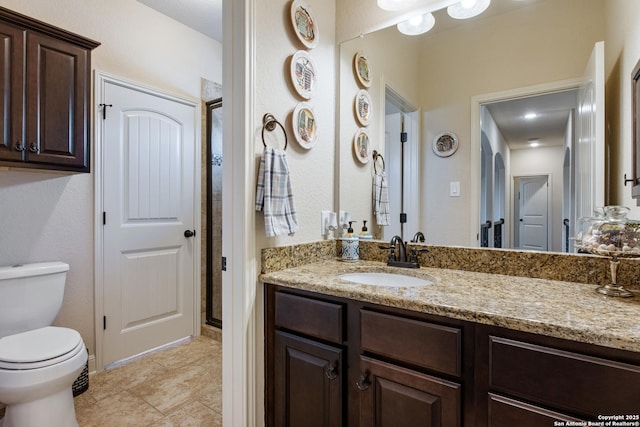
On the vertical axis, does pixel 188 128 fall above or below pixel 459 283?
above

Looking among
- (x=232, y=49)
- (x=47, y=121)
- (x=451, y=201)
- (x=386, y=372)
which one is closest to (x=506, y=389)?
(x=386, y=372)

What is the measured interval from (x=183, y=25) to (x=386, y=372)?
→ 3006 millimetres

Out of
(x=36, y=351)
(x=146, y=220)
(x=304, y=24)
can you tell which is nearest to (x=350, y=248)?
(x=304, y=24)

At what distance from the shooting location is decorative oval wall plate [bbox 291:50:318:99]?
5.05ft

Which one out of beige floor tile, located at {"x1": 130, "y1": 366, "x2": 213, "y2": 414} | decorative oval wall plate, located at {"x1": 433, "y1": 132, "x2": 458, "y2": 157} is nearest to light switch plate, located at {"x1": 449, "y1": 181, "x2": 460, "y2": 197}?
decorative oval wall plate, located at {"x1": 433, "y1": 132, "x2": 458, "y2": 157}

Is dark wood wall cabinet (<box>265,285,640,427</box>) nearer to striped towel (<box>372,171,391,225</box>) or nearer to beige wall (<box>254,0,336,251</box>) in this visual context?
beige wall (<box>254,0,336,251</box>)

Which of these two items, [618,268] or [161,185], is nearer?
[618,268]

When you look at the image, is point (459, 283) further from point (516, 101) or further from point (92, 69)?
point (92, 69)

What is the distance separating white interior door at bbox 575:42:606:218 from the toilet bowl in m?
2.31

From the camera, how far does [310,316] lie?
48.5 inches

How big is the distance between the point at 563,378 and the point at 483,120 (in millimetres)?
1109

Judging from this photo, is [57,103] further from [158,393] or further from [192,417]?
[192,417]

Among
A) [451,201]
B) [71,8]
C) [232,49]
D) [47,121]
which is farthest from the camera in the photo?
[71,8]

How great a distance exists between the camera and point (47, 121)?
1787 millimetres
